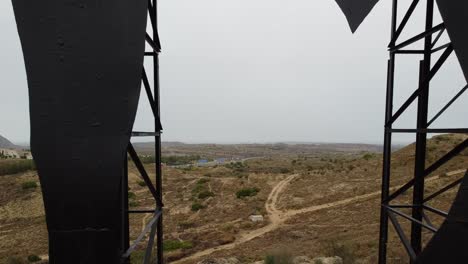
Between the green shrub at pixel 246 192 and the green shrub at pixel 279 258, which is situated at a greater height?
the green shrub at pixel 279 258

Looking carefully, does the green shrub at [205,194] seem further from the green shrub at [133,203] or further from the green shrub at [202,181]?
the green shrub at [133,203]

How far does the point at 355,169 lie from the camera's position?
37.7m

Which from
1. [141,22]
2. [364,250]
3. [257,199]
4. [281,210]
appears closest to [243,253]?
[364,250]

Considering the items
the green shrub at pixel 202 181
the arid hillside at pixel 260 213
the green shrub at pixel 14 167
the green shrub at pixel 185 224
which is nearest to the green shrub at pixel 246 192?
the arid hillside at pixel 260 213

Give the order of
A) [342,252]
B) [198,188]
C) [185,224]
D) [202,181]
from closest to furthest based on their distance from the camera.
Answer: [342,252], [185,224], [198,188], [202,181]

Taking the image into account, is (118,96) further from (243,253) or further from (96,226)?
(243,253)

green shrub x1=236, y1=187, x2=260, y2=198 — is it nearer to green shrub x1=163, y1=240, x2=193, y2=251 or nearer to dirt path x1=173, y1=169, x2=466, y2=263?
dirt path x1=173, y1=169, x2=466, y2=263

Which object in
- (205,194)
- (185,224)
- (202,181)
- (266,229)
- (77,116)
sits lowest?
(185,224)

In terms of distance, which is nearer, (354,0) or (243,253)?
(354,0)

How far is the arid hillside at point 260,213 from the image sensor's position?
1565 cm

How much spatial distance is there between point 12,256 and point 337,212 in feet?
68.8

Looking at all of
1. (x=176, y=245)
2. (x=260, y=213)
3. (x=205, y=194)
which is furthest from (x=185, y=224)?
(x=205, y=194)

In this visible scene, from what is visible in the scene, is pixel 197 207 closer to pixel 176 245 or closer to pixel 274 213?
pixel 274 213

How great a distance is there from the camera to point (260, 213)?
2381 centimetres
